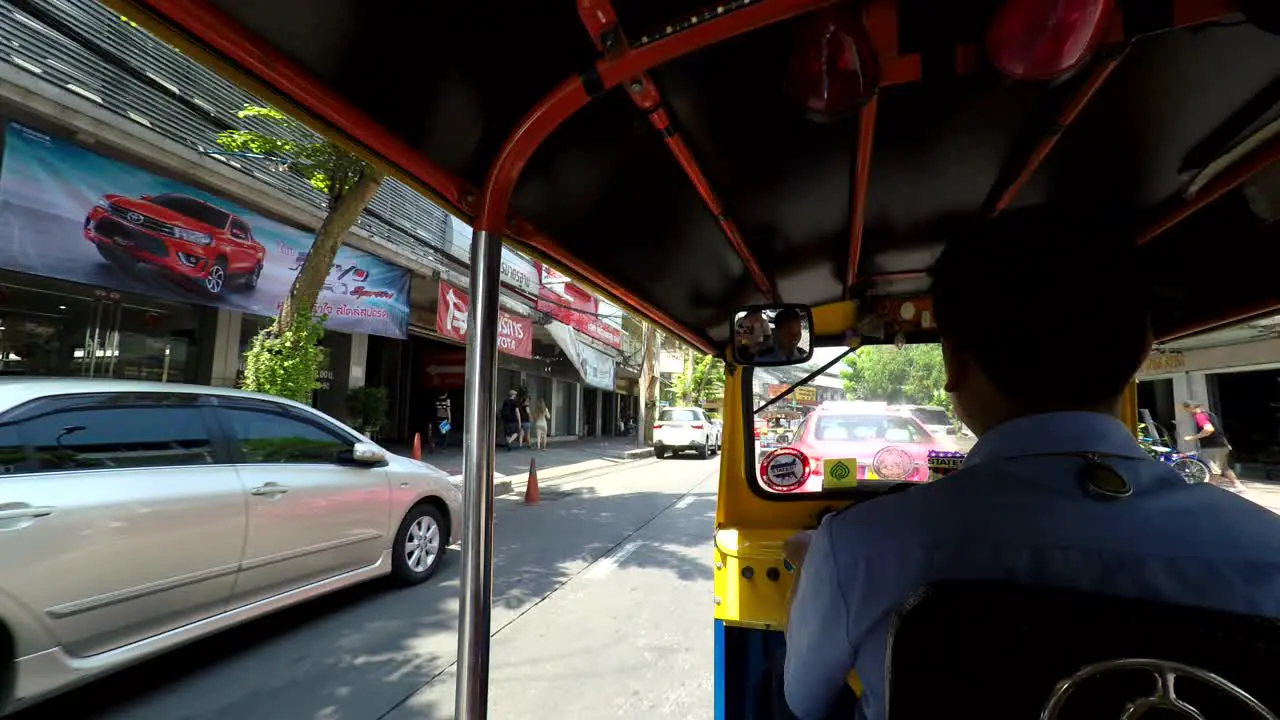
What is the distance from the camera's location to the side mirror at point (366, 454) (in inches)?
179

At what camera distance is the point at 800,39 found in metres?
1.15

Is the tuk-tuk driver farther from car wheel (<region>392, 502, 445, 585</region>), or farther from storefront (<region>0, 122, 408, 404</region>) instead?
storefront (<region>0, 122, 408, 404</region>)

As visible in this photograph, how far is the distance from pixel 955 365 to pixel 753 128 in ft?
2.71

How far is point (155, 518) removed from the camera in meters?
3.11

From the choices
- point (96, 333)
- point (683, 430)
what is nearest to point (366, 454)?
point (96, 333)

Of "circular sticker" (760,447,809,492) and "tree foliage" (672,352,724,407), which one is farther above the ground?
"tree foliage" (672,352,724,407)

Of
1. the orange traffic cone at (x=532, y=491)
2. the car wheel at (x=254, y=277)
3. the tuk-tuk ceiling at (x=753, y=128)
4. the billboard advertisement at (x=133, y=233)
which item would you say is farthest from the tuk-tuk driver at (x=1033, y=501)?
the car wheel at (x=254, y=277)

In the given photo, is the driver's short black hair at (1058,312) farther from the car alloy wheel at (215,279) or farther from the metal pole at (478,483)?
the car alloy wheel at (215,279)

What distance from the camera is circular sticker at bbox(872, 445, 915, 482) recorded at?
2.34 m

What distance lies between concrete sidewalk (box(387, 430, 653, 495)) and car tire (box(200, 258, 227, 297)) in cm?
443

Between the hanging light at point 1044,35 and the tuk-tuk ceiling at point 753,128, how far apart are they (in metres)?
0.06

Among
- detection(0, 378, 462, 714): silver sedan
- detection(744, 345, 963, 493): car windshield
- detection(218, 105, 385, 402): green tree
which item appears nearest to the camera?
detection(744, 345, 963, 493): car windshield

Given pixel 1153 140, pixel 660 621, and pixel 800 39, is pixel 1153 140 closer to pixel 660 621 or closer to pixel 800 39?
pixel 800 39

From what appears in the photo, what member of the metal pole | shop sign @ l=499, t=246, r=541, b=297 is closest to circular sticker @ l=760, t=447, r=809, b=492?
the metal pole
